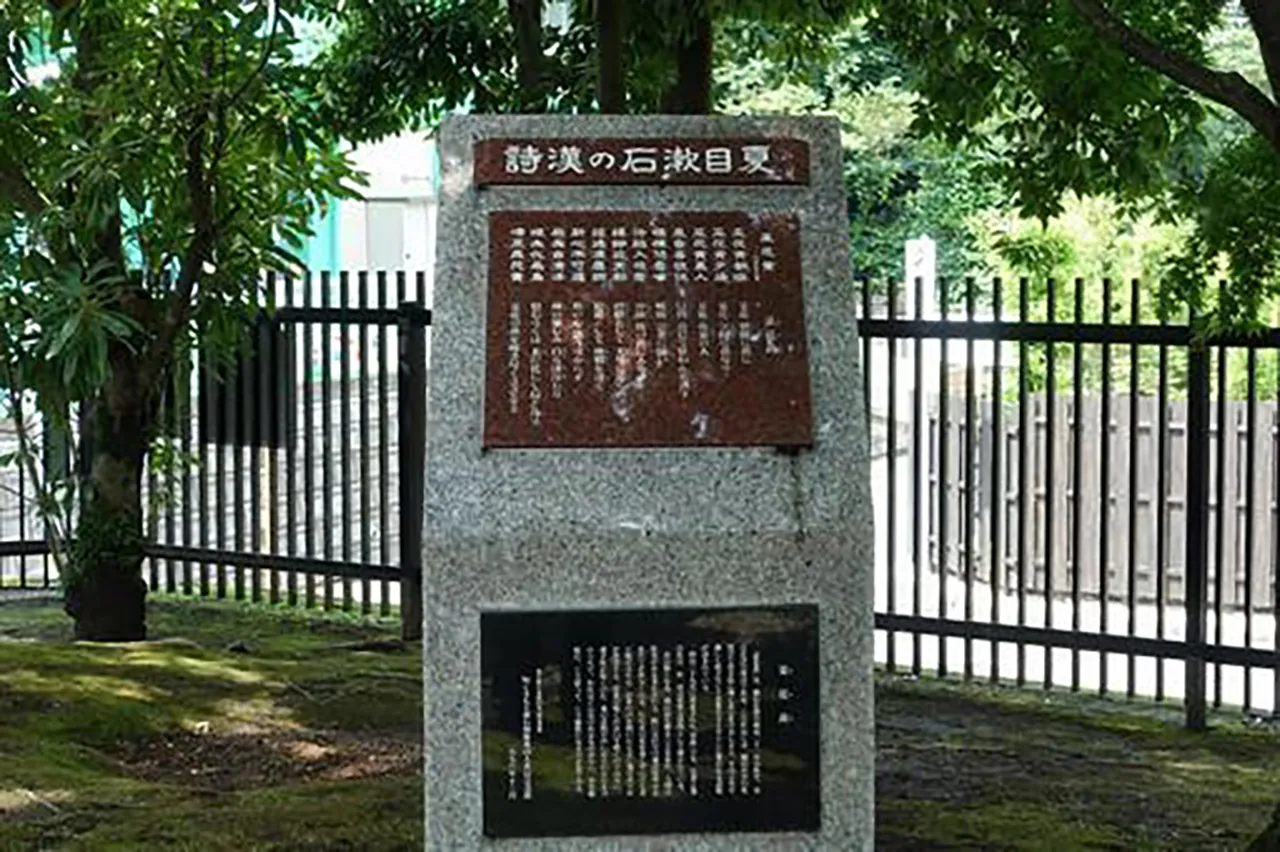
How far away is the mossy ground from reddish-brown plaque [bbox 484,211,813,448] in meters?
1.50

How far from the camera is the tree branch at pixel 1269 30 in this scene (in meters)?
5.50

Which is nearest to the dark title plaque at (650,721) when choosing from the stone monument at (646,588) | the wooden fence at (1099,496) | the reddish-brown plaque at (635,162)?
the stone monument at (646,588)

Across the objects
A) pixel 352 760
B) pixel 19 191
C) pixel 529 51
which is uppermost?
pixel 529 51

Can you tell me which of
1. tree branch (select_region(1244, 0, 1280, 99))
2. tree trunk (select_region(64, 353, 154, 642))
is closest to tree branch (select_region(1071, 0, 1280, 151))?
tree branch (select_region(1244, 0, 1280, 99))

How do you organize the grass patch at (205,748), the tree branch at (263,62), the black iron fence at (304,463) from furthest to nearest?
the black iron fence at (304,463), the tree branch at (263,62), the grass patch at (205,748)

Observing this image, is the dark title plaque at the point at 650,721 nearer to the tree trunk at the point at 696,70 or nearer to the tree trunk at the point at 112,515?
the tree trunk at the point at 696,70

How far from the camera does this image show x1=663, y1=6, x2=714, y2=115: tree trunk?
8.22 meters

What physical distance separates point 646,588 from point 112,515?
16.5 ft

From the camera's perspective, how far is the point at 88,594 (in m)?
9.58

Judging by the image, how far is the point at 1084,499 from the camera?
1093cm

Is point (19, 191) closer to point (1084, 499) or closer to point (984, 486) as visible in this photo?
point (984, 486)

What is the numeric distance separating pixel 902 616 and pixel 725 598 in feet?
16.2

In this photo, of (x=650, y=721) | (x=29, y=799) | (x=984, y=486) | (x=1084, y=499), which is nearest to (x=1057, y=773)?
(x=984, y=486)

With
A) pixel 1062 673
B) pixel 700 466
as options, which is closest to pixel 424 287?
pixel 1062 673
